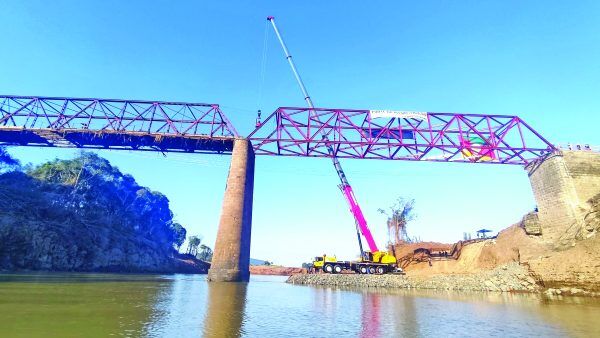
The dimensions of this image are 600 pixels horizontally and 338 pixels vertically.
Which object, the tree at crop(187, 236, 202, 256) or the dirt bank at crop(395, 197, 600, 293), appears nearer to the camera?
the dirt bank at crop(395, 197, 600, 293)

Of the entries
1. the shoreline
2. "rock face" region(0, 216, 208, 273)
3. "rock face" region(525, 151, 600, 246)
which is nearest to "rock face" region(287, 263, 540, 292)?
the shoreline

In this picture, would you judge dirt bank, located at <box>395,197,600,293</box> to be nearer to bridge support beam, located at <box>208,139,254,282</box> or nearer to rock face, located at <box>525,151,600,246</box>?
rock face, located at <box>525,151,600,246</box>

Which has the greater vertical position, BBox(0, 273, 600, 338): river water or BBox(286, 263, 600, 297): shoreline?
BBox(286, 263, 600, 297): shoreline

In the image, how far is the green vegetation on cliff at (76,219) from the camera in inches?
1594

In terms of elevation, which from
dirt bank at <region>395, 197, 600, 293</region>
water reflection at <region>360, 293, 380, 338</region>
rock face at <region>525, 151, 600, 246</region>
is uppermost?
rock face at <region>525, 151, 600, 246</region>

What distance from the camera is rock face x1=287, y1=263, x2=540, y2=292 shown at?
23094 millimetres

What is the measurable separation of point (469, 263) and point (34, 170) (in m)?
76.0

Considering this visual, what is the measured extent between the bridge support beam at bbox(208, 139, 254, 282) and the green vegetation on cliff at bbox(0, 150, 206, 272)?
29.6m

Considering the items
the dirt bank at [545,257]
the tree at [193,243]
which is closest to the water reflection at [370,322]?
the dirt bank at [545,257]

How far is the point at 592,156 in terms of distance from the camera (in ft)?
94.2

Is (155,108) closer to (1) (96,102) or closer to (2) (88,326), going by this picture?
(1) (96,102)

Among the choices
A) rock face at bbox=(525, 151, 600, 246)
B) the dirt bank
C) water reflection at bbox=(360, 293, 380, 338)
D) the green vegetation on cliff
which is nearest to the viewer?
water reflection at bbox=(360, 293, 380, 338)

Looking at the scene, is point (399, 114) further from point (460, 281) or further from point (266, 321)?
point (266, 321)

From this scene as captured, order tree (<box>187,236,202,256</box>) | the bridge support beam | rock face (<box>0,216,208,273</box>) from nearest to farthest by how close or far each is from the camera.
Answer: the bridge support beam → rock face (<box>0,216,208,273</box>) → tree (<box>187,236,202,256</box>)
